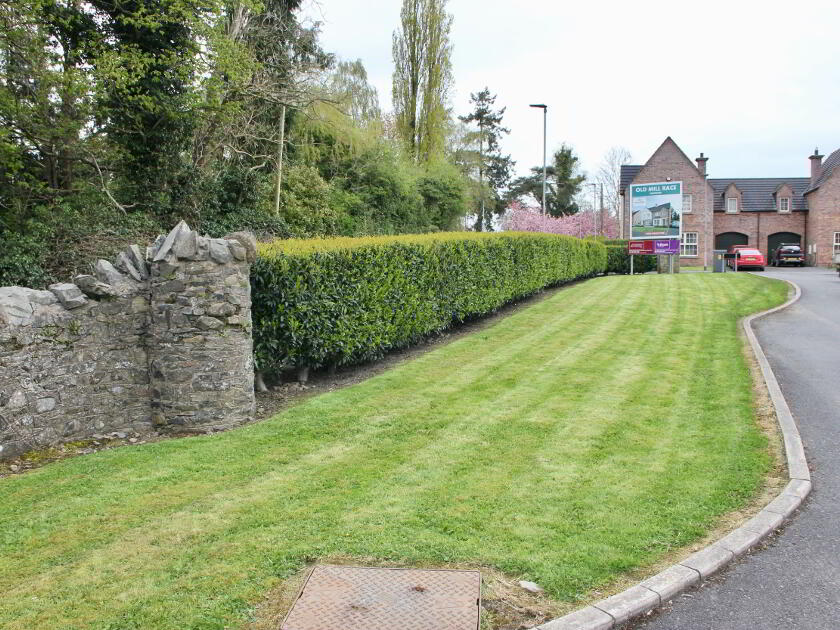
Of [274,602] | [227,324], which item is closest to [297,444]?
[227,324]

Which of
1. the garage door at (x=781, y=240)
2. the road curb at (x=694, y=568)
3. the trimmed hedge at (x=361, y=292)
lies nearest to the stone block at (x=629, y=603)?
the road curb at (x=694, y=568)

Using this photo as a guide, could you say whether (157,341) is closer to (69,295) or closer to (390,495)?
(69,295)

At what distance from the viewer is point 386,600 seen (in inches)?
156

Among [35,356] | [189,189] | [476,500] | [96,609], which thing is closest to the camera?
[96,609]

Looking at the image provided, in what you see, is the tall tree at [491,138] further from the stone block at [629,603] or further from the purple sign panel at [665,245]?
the stone block at [629,603]

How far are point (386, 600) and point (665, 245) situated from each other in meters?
35.0

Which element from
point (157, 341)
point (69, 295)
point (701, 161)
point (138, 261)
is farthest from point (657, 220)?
point (69, 295)

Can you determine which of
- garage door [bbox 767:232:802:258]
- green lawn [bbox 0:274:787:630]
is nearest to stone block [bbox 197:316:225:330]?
green lawn [bbox 0:274:787:630]

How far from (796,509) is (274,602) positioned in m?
4.40

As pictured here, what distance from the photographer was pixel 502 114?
71750 mm

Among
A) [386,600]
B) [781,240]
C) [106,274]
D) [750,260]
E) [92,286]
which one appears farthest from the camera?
[781,240]

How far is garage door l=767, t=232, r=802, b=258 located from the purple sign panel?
79.6ft

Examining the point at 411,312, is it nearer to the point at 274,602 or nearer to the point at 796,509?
the point at 796,509

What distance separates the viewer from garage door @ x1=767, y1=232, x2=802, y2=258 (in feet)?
179
